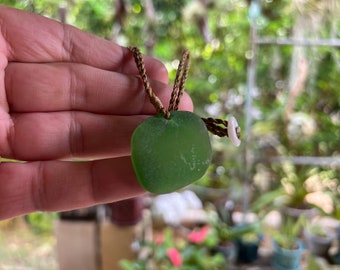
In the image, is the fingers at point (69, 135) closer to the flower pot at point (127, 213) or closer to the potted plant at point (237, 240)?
the flower pot at point (127, 213)

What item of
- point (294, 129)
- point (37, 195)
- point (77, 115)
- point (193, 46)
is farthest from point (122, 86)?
point (294, 129)

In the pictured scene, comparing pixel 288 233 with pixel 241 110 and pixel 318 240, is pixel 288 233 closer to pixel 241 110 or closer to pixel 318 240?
pixel 318 240

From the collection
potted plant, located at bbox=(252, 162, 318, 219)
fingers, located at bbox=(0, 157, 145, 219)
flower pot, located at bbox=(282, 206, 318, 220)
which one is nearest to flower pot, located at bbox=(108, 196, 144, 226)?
potted plant, located at bbox=(252, 162, 318, 219)

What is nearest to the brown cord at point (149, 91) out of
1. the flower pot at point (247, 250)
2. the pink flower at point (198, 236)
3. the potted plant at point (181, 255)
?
the potted plant at point (181, 255)

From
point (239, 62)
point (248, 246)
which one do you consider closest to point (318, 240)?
point (248, 246)

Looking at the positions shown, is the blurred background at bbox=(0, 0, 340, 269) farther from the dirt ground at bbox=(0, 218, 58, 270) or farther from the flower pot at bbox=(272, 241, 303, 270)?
the flower pot at bbox=(272, 241, 303, 270)

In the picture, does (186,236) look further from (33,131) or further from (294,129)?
(33,131)
